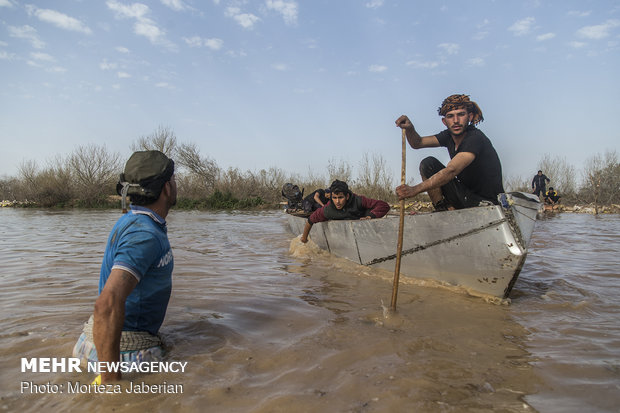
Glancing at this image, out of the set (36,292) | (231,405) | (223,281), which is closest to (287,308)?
(223,281)

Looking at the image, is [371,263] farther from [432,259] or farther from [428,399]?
[428,399]

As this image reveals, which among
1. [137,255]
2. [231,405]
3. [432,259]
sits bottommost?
[231,405]

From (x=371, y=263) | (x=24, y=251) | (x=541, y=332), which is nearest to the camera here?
(x=541, y=332)

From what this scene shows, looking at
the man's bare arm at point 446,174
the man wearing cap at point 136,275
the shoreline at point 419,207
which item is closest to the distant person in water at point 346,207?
the man's bare arm at point 446,174

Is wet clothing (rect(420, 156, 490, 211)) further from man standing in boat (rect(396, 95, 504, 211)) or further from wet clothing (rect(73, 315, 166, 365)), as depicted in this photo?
wet clothing (rect(73, 315, 166, 365))

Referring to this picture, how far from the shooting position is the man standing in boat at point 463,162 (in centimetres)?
376

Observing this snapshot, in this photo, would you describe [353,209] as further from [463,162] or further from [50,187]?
[50,187]

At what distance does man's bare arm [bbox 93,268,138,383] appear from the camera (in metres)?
1.66

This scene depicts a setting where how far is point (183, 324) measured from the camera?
2.94m

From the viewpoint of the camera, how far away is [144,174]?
2.02 metres

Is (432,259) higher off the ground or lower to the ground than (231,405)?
higher

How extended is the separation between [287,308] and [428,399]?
5.77 feet

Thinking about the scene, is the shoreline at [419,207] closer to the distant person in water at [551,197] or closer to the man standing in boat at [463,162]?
the distant person in water at [551,197]

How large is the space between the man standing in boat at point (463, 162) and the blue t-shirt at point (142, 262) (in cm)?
245
